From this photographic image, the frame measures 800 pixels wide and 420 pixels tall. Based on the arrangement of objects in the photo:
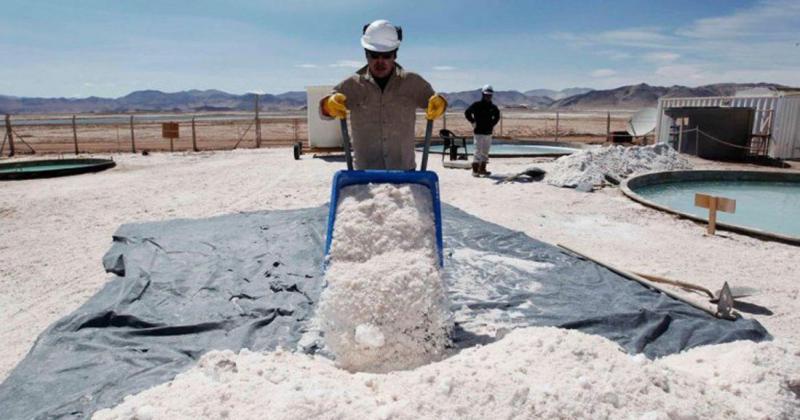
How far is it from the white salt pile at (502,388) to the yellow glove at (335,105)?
1.67m

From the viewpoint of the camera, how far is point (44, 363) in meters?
2.93

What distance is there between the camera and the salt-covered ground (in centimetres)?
218

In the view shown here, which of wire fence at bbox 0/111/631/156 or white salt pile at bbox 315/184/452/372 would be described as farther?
wire fence at bbox 0/111/631/156

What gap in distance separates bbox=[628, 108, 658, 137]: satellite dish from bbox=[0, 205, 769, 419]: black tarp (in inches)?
524

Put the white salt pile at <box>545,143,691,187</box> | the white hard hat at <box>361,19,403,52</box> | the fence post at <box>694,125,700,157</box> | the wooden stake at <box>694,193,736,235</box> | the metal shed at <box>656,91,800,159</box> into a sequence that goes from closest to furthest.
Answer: the white hard hat at <box>361,19,403,52</box>, the wooden stake at <box>694,193,736,235</box>, the white salt pile at <box>545,143,691,187</box>, the metal shed at <box>656,91,800,159</box>, the fence post at <box>694,125,700,157</box>

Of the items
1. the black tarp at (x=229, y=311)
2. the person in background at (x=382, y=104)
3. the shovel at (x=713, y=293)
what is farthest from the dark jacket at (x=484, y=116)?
the person in background at (x=382, y=104)

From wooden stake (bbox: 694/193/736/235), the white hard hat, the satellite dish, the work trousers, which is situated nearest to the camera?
the white hard hat

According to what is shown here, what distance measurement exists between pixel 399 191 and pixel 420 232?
34 centimetres

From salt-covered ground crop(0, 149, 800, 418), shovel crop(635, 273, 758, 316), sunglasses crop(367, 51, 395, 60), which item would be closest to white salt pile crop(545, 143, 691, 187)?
salt-covered ground crop(0, 149, 800, 418)

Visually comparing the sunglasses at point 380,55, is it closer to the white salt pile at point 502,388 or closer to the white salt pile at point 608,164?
the white salt pile at point 502,388

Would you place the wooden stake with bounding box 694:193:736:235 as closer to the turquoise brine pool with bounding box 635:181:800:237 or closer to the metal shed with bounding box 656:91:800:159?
the turquoise brine pool with bounding box 635:181:800:237

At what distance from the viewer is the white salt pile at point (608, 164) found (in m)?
9.18

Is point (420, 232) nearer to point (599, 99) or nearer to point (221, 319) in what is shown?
point (221, 319)

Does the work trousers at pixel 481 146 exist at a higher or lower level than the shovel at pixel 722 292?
higher
